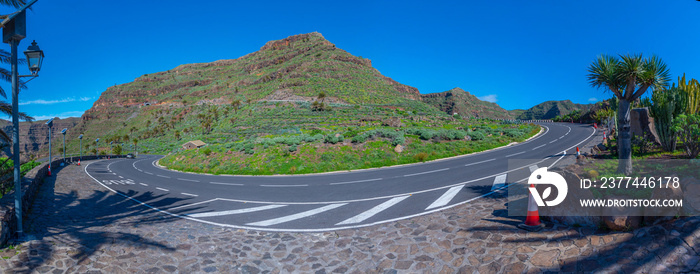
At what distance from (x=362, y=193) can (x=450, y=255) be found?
18.7 ft

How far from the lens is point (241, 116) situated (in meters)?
65.7

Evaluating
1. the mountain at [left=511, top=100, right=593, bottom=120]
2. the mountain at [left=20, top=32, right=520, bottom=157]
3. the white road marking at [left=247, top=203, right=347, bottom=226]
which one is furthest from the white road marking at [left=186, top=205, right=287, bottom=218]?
the mountain at [left=511, top=100, right=593, bottom=120]

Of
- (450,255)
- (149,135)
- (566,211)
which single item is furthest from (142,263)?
(149,135)

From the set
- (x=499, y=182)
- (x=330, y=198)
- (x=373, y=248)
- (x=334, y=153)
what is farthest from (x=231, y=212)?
(x=334, y=153)

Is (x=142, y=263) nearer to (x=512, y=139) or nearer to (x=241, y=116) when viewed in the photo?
(x=512, y=139)

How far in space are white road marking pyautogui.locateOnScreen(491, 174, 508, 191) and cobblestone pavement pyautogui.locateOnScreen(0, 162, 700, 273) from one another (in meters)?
2.73

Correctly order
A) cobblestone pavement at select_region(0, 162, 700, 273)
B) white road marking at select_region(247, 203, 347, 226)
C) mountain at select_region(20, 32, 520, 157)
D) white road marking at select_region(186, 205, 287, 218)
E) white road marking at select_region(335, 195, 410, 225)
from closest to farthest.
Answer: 1. cobblestone pavement at select_region(0, 162, 700, 273)
2. white road marking at select_region(335, 195, 410, 225)
3. white road marking at select_region(247, 203, 347, 226)
4. white road marking at select_region(186, 205, 287, 218)
5. mountain at select_region(20, 32, 520, 157)

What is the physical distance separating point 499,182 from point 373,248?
274 inches

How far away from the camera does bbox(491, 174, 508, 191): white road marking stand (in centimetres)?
975

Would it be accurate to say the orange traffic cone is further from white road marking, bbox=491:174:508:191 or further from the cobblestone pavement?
white road marking, bbox=491:174:508:191

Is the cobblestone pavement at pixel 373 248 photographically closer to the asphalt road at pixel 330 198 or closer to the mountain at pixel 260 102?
the asphalt road at pixel 330 198

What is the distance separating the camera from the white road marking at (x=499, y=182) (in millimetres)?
9755

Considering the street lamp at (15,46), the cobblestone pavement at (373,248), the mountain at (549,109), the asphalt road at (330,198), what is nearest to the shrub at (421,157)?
the asphalt road at (330,198)

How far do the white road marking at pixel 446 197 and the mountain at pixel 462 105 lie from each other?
128190 mm
